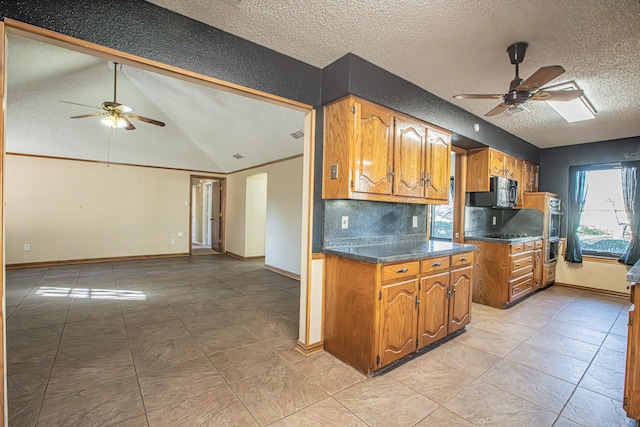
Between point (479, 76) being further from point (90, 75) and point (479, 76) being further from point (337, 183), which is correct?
point (90, 75)

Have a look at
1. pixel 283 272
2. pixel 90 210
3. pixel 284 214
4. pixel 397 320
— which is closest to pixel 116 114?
pixel 284 214

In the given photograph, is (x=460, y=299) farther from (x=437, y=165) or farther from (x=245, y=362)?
(x=245, y=362)

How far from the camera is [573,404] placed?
1.90 meters

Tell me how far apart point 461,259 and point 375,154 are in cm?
133

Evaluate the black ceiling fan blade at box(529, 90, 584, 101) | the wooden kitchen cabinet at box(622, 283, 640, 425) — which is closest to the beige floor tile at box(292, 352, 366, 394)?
the wooden kitchen cabinet at box(622, 283, 640, 425)

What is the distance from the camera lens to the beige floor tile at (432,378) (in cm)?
199

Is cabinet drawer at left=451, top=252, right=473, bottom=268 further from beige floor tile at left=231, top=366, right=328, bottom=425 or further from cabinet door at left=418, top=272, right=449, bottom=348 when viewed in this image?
beige floor tile at left=231, top=366, right=328, bottom=425

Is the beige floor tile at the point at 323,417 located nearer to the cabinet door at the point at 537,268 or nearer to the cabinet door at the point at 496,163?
the cabinet door at the point at 496,163

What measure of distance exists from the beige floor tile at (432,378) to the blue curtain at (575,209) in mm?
4273

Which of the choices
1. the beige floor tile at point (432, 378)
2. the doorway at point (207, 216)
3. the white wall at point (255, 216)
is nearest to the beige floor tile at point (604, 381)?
the beige floor tile at point (432, 378)

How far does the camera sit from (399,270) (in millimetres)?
2215

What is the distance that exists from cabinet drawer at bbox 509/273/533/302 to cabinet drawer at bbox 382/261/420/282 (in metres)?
2.27

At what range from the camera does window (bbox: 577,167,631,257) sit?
15.3ft

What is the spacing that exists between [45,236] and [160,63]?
6.31m
